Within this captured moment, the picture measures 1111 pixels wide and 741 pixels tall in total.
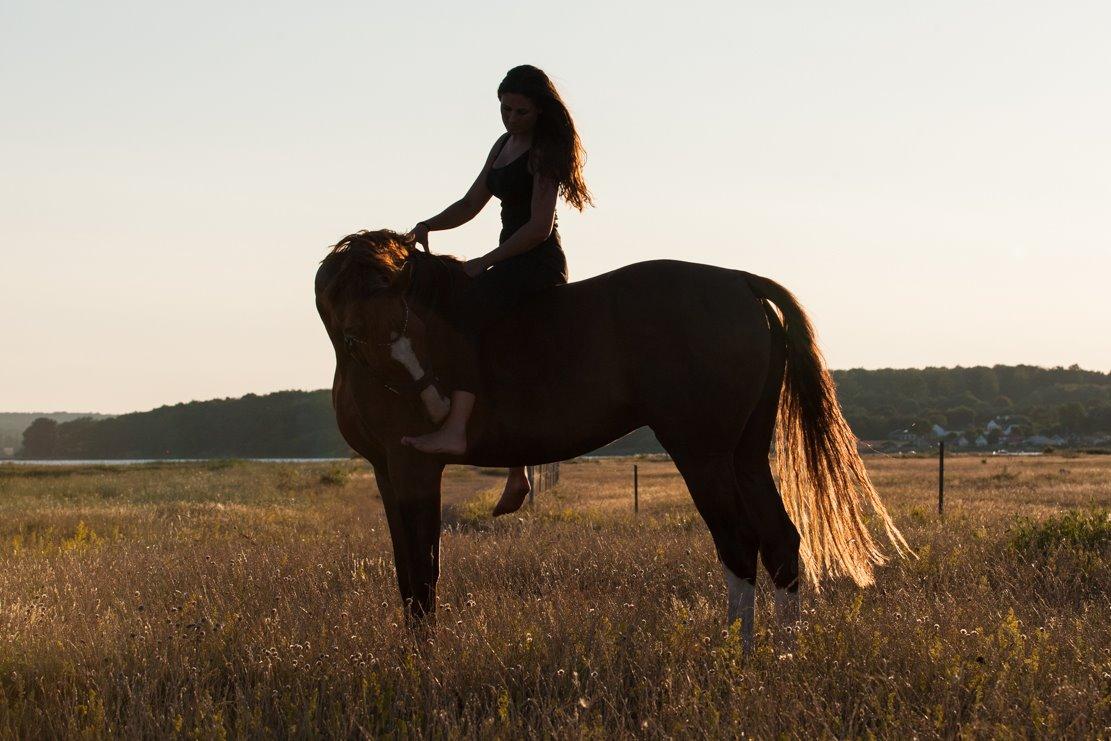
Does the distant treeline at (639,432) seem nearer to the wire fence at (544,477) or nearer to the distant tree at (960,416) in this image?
the distant tree at (960,416)

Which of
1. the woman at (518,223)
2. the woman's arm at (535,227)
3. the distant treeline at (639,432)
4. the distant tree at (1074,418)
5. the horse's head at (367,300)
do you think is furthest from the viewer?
the distant treeline at (639,432)

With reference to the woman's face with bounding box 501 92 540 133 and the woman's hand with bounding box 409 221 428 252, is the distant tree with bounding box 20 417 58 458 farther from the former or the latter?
the woman's face with bounding box 501 92 540 133

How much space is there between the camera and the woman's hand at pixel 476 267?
18.0 feet

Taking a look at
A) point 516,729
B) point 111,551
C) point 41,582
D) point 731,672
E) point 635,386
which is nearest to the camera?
point 516,729

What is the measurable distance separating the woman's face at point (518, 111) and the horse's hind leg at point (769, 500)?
193cm

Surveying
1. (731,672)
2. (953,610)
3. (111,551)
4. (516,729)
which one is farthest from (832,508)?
(111,551)

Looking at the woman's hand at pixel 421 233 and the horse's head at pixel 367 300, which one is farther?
the woman's hand at pixel 421 233

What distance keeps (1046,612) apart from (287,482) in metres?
36.9

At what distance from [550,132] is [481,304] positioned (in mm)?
1074

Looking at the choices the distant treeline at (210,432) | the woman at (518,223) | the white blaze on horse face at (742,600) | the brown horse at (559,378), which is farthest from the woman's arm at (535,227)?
the distant treeline at (210,432)

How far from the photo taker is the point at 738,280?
575 centimetres

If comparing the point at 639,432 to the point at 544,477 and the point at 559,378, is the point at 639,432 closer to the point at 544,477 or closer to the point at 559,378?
the point at 544,477

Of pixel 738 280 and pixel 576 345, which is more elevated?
pixel 738 280

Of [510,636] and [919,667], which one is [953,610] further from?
[510,636]
